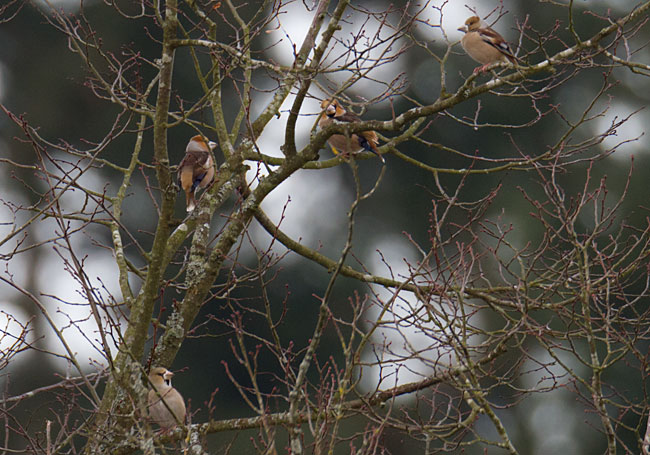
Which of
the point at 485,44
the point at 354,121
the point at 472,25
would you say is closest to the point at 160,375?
the point at 354,121

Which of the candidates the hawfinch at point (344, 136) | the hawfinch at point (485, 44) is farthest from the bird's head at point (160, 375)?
the hawfinch at point (485, 44)

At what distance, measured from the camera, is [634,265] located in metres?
5.27

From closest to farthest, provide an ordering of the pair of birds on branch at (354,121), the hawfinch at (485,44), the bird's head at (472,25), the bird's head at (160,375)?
the bird's head at (160,375) → the hawfinch at (485,44) → the pair of birds on branch at (354,121) → the bird's head at (472,25)

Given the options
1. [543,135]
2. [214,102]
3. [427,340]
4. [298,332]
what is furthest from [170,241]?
[543,135]

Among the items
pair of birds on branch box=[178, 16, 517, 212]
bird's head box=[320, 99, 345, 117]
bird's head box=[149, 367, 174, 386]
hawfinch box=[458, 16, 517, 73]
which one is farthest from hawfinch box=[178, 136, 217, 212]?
hawfinch box=[458, 16, 517, 73]

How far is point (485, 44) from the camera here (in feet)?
22.2

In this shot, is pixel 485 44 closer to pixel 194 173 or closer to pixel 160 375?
pixel 194 173

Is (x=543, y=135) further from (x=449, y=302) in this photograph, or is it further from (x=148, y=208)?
(x=449, y=302)

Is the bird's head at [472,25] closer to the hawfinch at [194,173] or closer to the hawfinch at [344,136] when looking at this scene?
the hawfinch at [344,136]

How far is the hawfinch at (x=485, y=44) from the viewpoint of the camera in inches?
261

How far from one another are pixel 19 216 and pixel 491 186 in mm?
8338

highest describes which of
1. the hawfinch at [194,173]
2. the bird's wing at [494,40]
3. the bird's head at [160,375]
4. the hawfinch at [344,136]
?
the bird's wing at [494,40]

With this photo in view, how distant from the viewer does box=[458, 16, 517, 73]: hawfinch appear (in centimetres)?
662

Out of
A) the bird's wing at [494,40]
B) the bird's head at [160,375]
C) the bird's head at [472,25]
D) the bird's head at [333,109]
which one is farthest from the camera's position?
the bird's head at [472,25]
